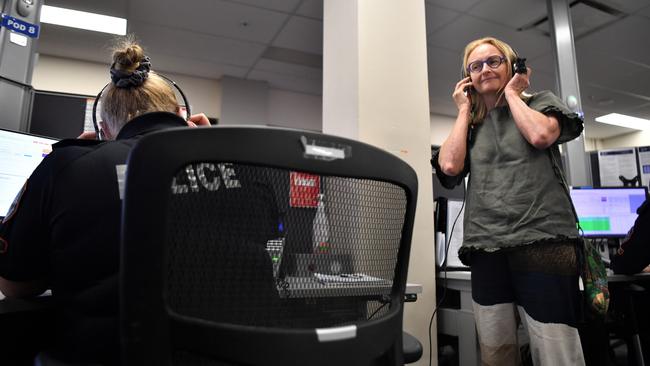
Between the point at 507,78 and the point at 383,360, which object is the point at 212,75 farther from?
the point at 383,360

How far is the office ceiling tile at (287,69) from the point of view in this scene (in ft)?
15.5

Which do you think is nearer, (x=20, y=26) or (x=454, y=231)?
(x=20, y=26)

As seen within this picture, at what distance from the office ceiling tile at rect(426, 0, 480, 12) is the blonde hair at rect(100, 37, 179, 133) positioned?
9.99 ft

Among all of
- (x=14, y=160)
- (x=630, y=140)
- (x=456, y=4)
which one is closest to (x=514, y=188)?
(x=14, y=160)

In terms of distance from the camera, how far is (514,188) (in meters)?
1.13

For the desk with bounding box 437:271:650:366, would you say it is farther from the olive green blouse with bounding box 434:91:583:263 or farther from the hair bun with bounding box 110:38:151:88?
the hair bun with bounding box 110:38:151:88

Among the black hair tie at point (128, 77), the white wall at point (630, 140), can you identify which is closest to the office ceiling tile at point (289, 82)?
the black hair tie at point (128, 77)

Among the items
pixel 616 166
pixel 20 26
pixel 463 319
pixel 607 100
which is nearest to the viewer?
pixel 20 26

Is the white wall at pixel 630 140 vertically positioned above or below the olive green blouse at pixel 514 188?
above

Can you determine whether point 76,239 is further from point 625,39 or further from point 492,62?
point 625,39

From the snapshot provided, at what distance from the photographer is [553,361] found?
1.00 metres

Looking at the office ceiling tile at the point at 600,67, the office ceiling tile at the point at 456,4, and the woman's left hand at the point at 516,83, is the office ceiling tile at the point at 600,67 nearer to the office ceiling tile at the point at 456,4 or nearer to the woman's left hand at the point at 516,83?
the office ceiling tile at the point at 456,4

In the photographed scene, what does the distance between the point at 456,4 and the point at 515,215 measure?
2.90 metres

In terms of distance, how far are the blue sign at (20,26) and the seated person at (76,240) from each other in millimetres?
1091
